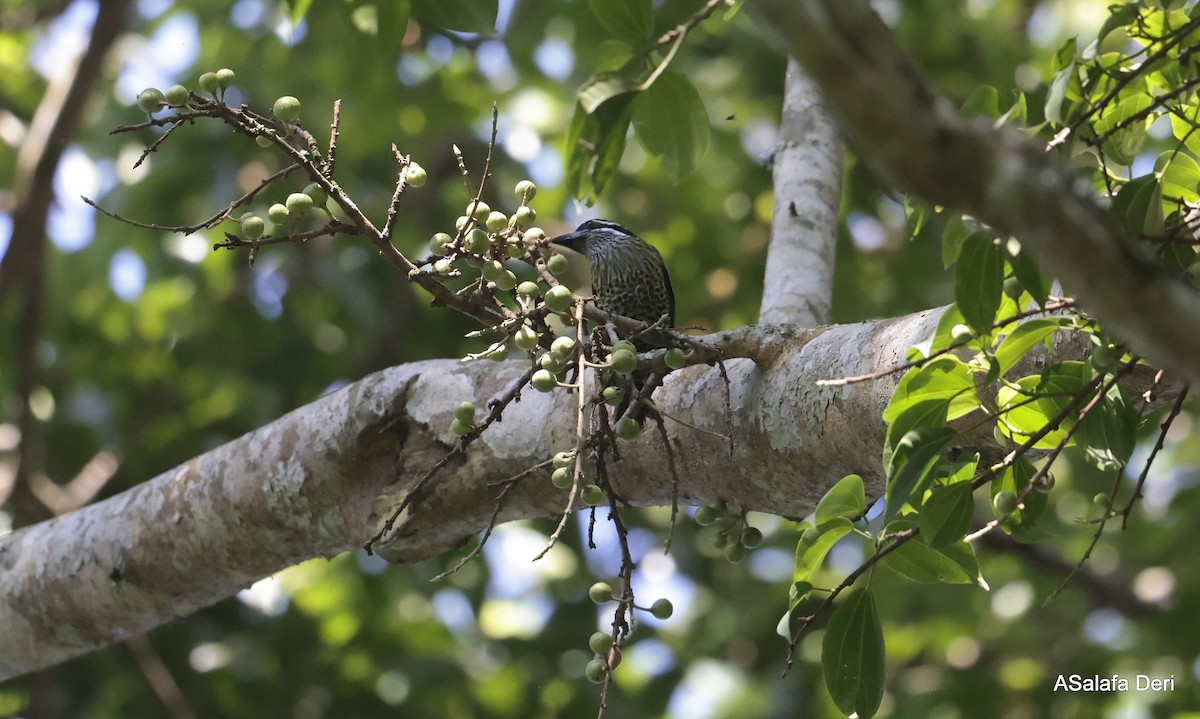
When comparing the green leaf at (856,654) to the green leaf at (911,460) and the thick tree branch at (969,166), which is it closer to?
the green leaf at (911,460)

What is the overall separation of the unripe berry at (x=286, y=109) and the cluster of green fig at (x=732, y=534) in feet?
2.87

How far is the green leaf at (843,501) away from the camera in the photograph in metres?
1.49

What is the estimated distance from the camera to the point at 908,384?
4.60ft

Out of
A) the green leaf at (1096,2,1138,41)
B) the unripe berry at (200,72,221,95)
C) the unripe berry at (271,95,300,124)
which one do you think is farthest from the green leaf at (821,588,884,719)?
the unripe berry at (200,72,221,95)

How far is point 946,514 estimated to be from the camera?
1436mm

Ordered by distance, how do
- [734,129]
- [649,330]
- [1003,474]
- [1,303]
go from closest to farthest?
[1003,474]
[649,330]
[1,303]
[734,129]

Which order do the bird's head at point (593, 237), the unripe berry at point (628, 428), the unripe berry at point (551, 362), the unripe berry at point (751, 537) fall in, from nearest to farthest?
the unripe berry at point (551, 362)
the unripe berry at point (628, 428)
the unripe berry at point (751, 537)
the bird's head at point (593, 237)

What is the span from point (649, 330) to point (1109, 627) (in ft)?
12.3

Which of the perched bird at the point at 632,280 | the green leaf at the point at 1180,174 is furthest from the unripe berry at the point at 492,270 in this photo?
the perched bird at the point at 632,280

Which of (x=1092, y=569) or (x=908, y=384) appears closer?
(x=908, y=384)

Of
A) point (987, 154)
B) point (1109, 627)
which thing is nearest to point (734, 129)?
point (1109, 627)

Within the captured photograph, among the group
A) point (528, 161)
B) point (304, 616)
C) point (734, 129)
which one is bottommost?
point (304, 616)

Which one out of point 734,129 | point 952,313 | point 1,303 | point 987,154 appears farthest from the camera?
point 734,129

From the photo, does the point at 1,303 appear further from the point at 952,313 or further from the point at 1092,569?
the point at 1092,569
